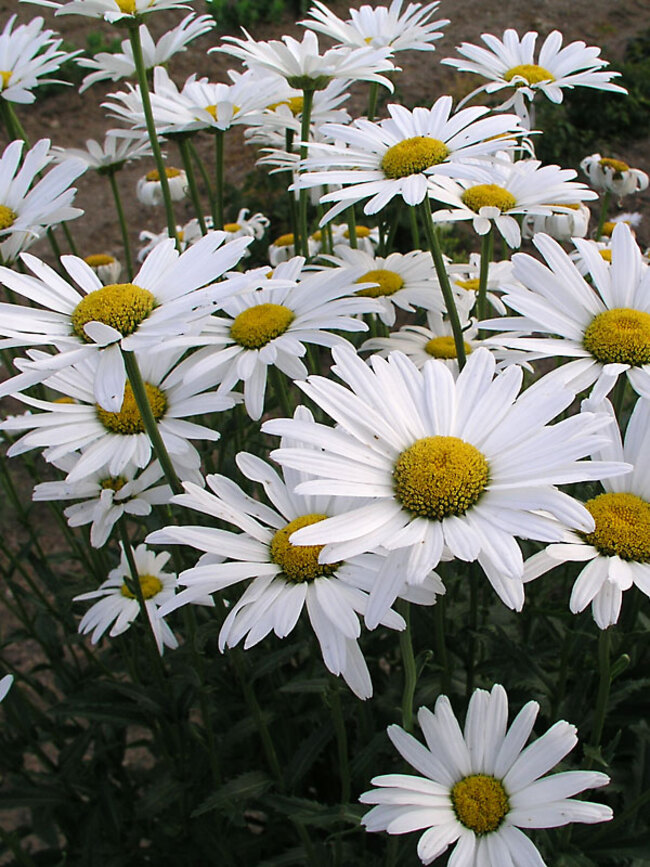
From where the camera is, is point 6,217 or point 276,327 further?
point 6,217

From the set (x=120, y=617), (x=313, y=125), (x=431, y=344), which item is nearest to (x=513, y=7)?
(x=313, y=125)

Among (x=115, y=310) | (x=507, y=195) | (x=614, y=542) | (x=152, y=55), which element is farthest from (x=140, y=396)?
(x=152, y=55)

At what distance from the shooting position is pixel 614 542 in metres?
1.08

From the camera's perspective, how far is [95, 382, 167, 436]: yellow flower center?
4.46ft

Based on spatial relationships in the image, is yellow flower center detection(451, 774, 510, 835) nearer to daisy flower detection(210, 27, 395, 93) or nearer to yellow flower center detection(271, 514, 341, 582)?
yellow flower center detection(271, 514, 341, 582)

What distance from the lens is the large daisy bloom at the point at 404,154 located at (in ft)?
4.42

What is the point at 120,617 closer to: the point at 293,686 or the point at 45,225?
the point at 293,686

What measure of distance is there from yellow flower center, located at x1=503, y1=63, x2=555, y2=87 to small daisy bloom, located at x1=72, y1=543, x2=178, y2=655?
139cm

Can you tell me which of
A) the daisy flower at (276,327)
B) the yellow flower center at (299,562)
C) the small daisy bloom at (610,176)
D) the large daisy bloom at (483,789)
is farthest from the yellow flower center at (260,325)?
the small daisy bloom at (610,176)

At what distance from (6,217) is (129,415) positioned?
1.71 feet

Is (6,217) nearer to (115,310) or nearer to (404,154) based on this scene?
(115,310)

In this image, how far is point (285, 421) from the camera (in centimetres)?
97

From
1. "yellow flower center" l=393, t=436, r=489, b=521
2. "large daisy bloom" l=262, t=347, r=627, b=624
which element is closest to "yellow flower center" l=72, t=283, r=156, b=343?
"large daisy bloom" l=262, t=347, r=627, b=624

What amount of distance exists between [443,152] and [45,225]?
791 mm
